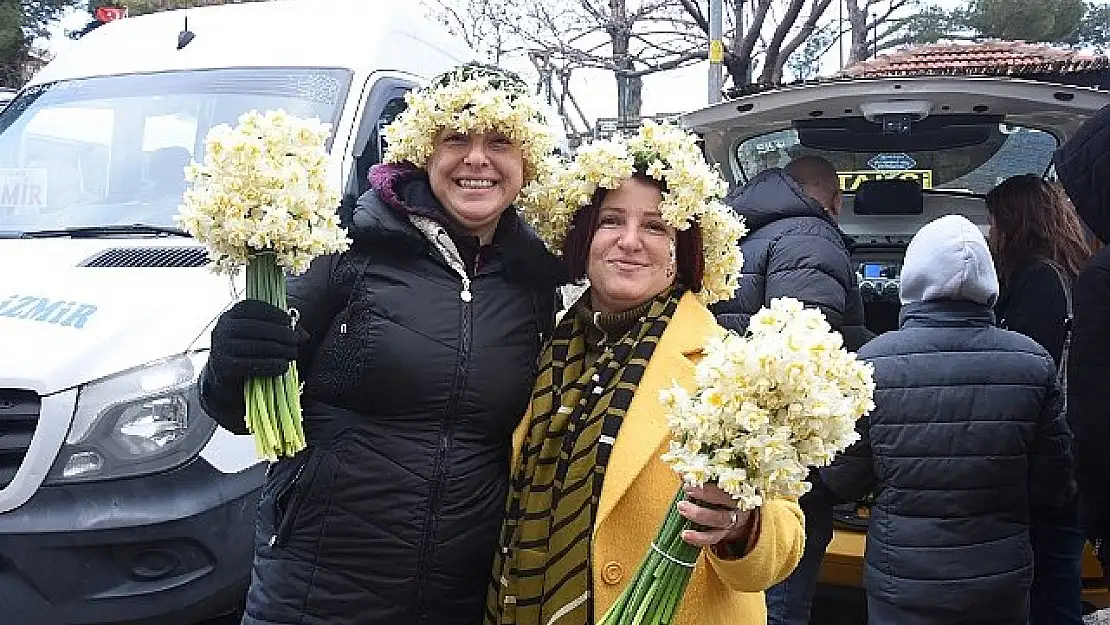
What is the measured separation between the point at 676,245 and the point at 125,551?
6.86 ft

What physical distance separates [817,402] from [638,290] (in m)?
0.75

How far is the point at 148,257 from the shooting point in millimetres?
3871

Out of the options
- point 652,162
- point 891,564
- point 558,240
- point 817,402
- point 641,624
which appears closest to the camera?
point 817,402

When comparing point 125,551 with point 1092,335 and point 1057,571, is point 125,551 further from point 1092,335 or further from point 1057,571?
point 1057,571

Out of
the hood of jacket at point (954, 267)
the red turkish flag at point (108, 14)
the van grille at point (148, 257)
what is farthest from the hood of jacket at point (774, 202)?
the red turkish flag at point (108, 14)

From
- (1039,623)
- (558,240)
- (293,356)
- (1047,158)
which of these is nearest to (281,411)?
(293,356)

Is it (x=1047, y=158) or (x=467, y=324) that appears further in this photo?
(x=1047, y=158)

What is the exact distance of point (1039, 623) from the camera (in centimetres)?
416

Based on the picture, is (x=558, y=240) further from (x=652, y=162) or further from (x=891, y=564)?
(x=891, y=564)

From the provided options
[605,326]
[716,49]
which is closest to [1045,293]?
[605,326]

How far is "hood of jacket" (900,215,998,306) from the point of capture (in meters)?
3.50

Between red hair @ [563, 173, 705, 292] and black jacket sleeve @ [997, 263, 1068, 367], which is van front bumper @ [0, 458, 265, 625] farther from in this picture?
black jacket sleeve @ [997, 263, 1068, 367]

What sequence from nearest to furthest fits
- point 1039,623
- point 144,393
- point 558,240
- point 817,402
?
point 817,402 < point 558,240 < point 144,393 < point 1039,623

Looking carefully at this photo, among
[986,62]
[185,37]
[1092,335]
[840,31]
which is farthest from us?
[840,31]
